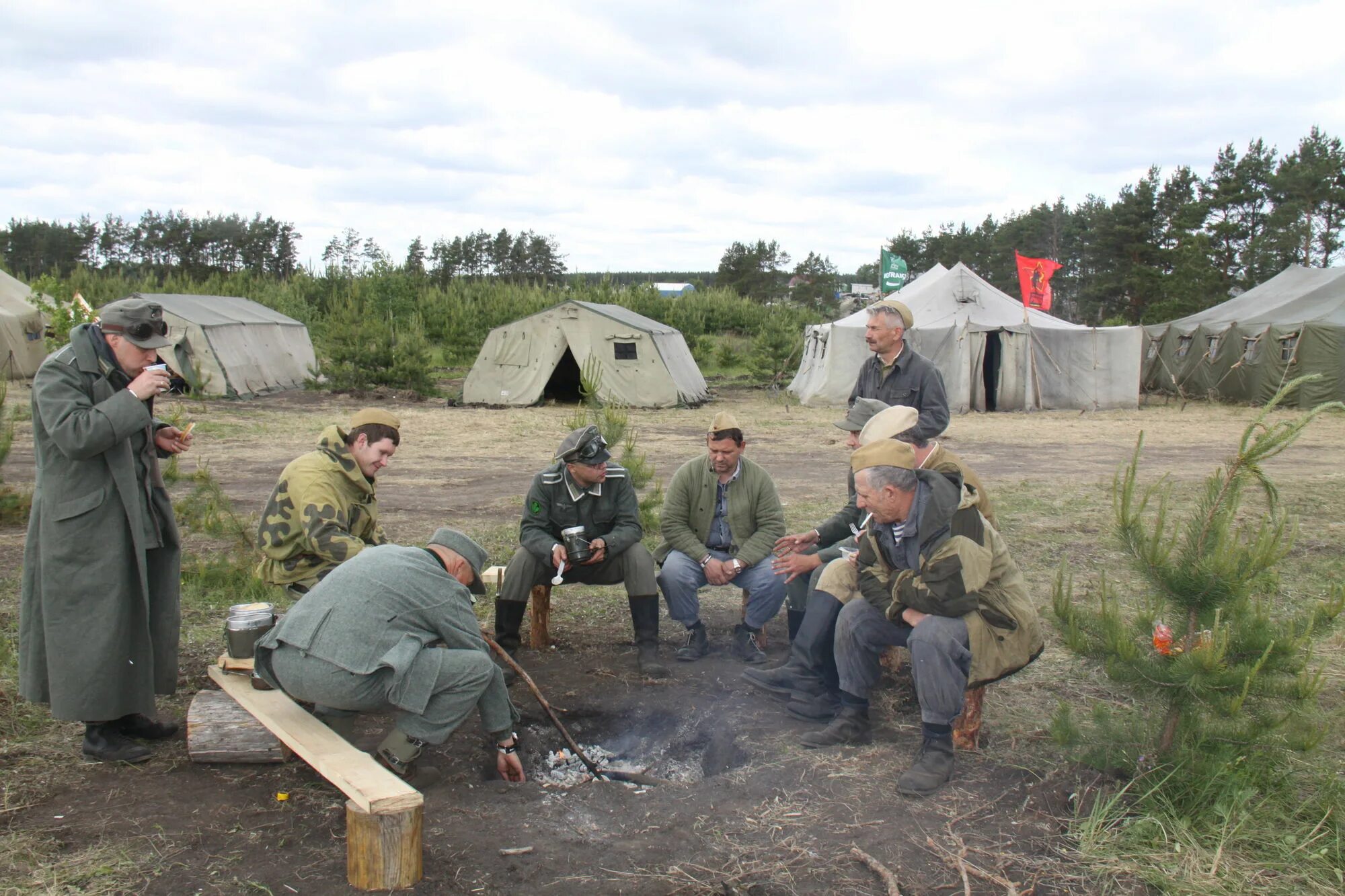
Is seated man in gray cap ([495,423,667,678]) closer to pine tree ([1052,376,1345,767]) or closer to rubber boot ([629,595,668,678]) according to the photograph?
rubber boot ([629,595,668,678])

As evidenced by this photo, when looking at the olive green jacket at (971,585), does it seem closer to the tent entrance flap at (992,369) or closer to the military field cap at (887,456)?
the military field cap at (887,456)

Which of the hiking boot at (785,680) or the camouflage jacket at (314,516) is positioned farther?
the hiking boot at (785,680)

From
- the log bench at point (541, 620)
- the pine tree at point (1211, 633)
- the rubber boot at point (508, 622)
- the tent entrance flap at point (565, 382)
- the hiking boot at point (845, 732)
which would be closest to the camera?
the pine tree at point (1211, 633)

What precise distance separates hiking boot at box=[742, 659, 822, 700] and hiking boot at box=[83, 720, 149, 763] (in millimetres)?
2468

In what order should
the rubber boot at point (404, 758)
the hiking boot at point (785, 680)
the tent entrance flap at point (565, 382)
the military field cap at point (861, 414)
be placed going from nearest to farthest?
the rubber boot at point (404, 758) < the hiking boot at point (785, 680) < the military field cap at point (861, 414) < the tent entrance flap at point (565, 382)

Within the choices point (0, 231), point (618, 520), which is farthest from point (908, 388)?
point (0, 231)

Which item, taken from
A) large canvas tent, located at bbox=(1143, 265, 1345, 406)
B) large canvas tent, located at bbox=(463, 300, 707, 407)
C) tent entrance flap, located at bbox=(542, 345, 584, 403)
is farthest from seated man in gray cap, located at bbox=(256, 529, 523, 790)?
large canvas tent, located at bbox=(1143, 265, 1345, 406)

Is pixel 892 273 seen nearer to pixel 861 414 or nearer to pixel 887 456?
pixel 861 414

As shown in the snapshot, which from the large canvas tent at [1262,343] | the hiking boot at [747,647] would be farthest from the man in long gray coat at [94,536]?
the large canvas tent at [1262,343]

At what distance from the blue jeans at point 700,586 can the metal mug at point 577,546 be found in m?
0.49

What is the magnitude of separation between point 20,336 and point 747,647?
21.2 meters

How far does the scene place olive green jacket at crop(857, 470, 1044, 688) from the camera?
3.50m

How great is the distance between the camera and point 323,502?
3994 millimetres

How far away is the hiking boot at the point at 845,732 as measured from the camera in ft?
12.5
